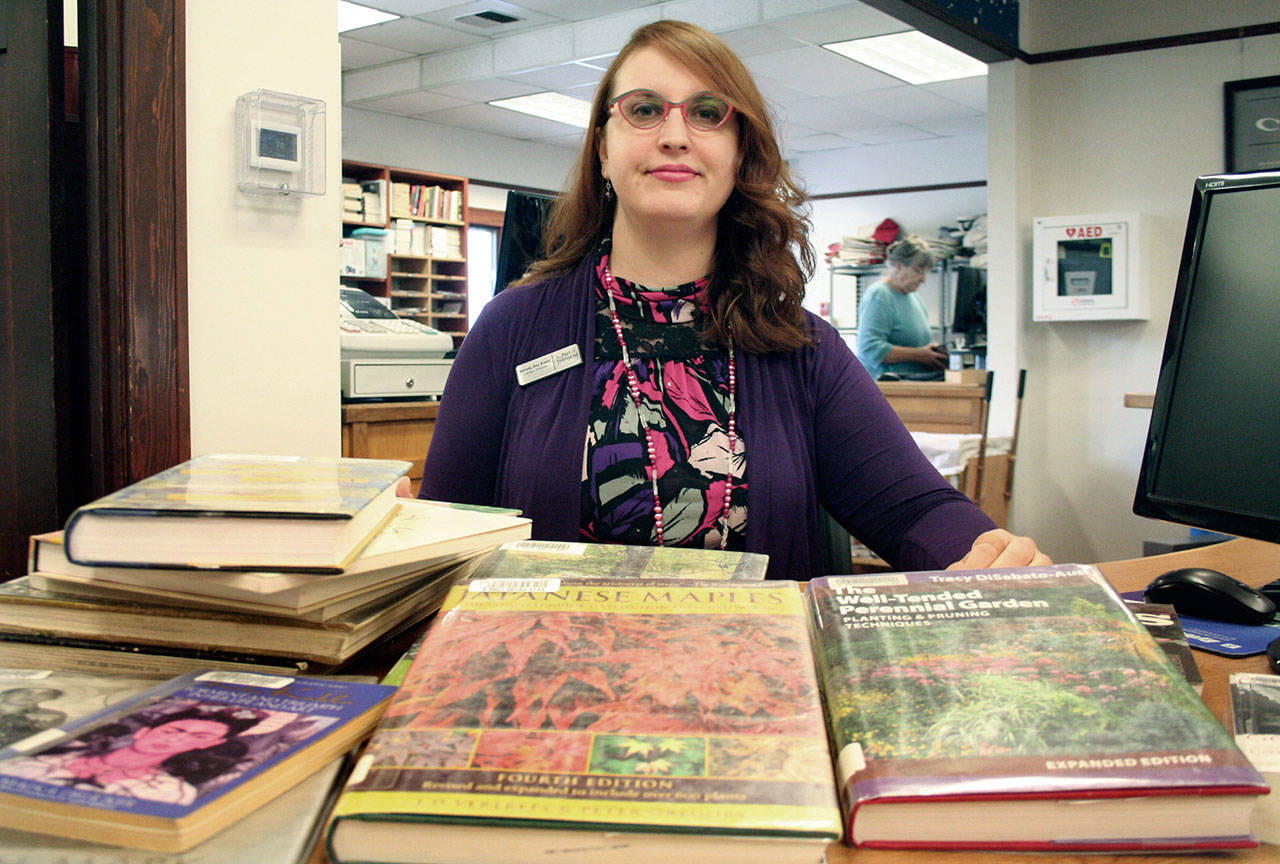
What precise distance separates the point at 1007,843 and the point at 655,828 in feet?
0.64

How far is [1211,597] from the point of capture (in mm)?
1029

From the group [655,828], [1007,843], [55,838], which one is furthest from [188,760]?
[1007,843]

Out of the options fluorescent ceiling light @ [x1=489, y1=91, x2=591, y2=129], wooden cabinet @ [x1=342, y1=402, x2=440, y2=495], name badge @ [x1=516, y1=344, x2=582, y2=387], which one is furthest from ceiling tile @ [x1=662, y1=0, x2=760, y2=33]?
name badge @ [x1=516, y1=344, x2=582, y2=387]

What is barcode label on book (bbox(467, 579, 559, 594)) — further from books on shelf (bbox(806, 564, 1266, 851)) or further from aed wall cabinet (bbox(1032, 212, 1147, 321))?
aed wall cabinet (bbox(1032, 212, 1147, 321))

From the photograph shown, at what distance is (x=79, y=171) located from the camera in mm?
1590

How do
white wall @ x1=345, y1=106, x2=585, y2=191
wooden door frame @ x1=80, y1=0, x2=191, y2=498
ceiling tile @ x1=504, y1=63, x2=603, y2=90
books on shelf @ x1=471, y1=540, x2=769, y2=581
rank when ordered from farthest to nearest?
white wall @ x1=345, y1=106, x2=585, y2=191 < ceiling tile @ x1=504, y1=63, x2=603, y2=90 < wooden door frame @ x1=80, y1=0, x2=191, y2=498 < books on shelf @ x1=471, y1=540, x2=769, y2=581

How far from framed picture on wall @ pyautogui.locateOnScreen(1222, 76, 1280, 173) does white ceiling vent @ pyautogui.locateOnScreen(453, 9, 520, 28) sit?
3993 millimetres

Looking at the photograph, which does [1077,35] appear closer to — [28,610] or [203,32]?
[203,32]

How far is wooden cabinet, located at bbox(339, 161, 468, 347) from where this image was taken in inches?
292

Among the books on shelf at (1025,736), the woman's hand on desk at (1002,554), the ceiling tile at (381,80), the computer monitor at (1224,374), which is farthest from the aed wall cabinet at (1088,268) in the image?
the ceiling tile at (381,80)

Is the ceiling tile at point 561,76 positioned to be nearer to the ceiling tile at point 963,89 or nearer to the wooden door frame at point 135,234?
the ceiling tile at point 963,89

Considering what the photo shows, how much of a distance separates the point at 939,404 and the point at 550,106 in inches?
193

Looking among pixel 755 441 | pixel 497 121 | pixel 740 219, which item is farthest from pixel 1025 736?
pixel 497 121

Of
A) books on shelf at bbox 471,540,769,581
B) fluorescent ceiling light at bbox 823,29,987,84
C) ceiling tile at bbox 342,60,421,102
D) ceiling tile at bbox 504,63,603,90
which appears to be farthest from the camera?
ceiling tile at bbox 342,60,421,102
